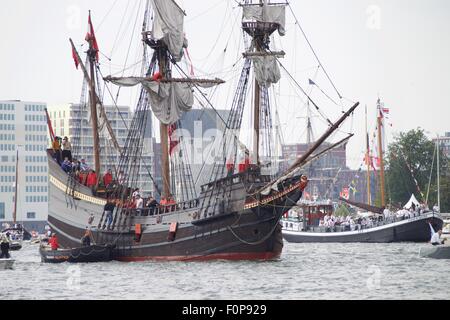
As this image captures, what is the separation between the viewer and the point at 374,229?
123m

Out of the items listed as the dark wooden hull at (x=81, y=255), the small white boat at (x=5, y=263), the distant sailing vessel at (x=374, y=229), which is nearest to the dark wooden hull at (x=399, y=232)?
the distant sailing vessel at (x=374, y=229)

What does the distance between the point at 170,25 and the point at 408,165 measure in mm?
79452

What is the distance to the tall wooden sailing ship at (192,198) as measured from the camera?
8169 centimetres

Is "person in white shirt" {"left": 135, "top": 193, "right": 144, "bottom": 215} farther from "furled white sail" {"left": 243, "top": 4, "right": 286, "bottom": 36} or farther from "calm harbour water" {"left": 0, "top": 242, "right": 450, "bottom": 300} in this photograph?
"furled white sail" {"left": 243, "top": 4, "right": 286, "bottom": 36}

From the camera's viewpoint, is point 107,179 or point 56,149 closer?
point 107,179

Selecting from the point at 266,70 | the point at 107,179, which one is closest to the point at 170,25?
the point at 266,70

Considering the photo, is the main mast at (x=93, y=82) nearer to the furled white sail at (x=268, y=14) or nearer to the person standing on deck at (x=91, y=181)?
the person standing on deck at (x=91, y=181)

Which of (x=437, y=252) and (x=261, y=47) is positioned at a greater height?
(x=261, y=47)

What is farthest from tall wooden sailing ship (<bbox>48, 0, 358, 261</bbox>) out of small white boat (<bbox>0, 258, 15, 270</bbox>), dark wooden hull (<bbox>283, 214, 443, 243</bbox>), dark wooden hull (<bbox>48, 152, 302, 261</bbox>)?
dark wooden hull (<bbox>283, 214, 443, 243</bbox>)

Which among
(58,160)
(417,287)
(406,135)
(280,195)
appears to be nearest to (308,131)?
(406,135)

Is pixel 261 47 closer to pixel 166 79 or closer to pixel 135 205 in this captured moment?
pixel 166 79
